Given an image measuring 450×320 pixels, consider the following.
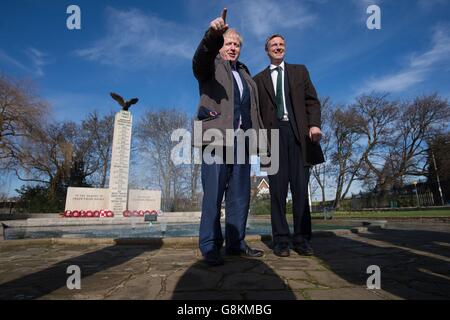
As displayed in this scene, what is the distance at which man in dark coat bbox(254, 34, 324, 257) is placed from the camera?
319cm

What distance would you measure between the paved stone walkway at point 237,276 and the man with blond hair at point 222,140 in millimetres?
230

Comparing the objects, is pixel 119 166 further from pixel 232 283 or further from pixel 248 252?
pixel 232 283

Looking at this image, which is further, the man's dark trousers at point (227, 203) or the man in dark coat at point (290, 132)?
the man in dark coat at point (290, 132)

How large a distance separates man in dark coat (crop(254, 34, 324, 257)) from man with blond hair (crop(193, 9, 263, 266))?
0.35 meters

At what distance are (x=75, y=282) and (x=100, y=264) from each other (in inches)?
28.7

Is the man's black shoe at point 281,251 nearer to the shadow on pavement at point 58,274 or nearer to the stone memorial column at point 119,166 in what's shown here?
the shadow on pavement at point 58,274

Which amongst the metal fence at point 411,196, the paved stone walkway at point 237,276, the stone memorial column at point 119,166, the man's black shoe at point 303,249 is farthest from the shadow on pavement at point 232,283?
the metal fence at point 411,196

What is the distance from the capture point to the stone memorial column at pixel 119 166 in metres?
18.9

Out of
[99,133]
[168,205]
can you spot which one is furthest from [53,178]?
[168,205]

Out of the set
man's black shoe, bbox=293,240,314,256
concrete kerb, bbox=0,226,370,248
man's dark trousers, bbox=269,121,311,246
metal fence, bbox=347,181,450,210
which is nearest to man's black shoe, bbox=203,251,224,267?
man's dark trousers, bbox=269,121,311,246

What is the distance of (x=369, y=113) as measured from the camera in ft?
96.6

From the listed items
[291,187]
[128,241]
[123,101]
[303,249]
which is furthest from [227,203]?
[123,101]
